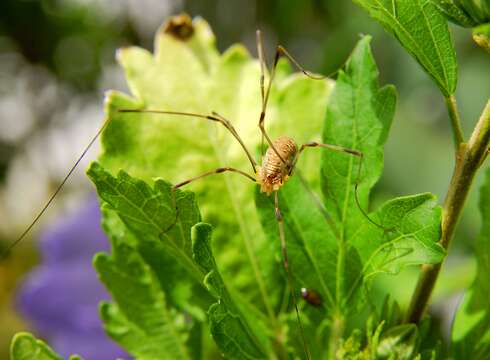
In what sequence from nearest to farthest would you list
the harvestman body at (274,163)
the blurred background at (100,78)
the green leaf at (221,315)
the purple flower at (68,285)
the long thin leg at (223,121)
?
the green leaf at (221,315), the harvestman body at (274,163), the long thin leg at (223,121), the purple flower at (68,285), the blurred background at (100,78)

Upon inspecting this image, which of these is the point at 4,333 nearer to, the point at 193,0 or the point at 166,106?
the point at 193,0

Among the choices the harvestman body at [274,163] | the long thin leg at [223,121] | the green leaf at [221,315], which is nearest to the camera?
the green leaf at [221,315]

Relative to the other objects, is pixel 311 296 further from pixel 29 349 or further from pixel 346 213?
pixel 29 349

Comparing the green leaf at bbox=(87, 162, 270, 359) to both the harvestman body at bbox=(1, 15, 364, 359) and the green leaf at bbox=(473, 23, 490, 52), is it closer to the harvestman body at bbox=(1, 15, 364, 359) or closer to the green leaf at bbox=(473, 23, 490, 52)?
the harvestman body at bbox=(1, 15, 364, 359)

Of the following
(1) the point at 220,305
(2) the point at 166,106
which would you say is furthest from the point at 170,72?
(1) the point at 220,305

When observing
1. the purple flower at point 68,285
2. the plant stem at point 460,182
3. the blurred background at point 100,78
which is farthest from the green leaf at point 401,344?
the blurred background at point 100,78

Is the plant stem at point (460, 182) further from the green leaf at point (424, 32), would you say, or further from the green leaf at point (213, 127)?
the green leaf at point (213, 127)

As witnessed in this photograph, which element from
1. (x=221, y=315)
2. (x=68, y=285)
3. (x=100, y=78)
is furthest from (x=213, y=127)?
(x=100, y=78)
